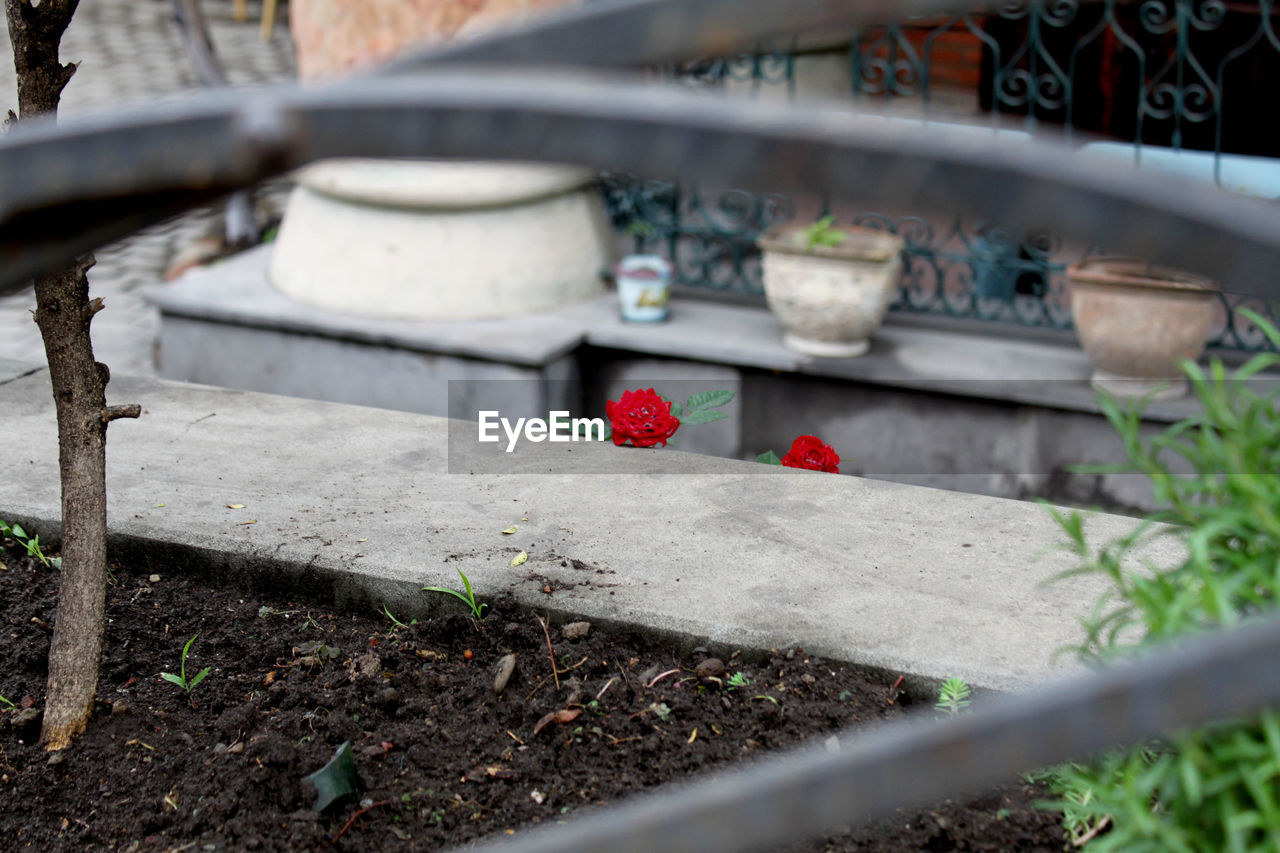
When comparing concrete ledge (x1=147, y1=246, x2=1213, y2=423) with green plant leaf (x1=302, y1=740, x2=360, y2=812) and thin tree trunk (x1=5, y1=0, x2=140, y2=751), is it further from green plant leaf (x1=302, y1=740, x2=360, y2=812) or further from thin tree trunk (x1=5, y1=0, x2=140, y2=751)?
green plant leaf (x1=302, y1=740, x2=360, y2=812)

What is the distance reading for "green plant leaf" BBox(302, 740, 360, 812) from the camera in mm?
1662

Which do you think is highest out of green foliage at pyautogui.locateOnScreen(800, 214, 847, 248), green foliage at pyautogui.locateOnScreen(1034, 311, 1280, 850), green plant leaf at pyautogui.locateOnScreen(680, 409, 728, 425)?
green foliage at pyautogui.locateOnScreen(1034, 311, 1280, 850)

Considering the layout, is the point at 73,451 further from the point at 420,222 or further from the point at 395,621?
the point at 420,222

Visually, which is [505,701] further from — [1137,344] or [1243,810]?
[1137,344]

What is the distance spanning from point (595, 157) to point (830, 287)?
363cm

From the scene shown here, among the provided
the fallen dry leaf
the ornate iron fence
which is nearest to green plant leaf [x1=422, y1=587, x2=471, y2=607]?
the fallen dry leaf

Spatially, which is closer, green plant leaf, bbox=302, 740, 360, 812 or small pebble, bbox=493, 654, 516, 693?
green plant leaf, bbox=302, 740, 360, 812

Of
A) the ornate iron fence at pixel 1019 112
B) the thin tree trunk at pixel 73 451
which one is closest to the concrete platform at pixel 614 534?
the thin tree trunk at pixel 73 451

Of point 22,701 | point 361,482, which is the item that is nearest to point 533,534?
point 361,482

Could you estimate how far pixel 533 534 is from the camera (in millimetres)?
2396

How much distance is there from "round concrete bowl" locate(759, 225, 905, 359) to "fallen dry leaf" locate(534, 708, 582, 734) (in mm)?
2567

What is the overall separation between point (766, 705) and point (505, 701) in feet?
1.40

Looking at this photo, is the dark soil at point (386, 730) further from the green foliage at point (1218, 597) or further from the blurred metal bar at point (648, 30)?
the blurred metal bar at point (648, 30)

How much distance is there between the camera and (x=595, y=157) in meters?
0.58
